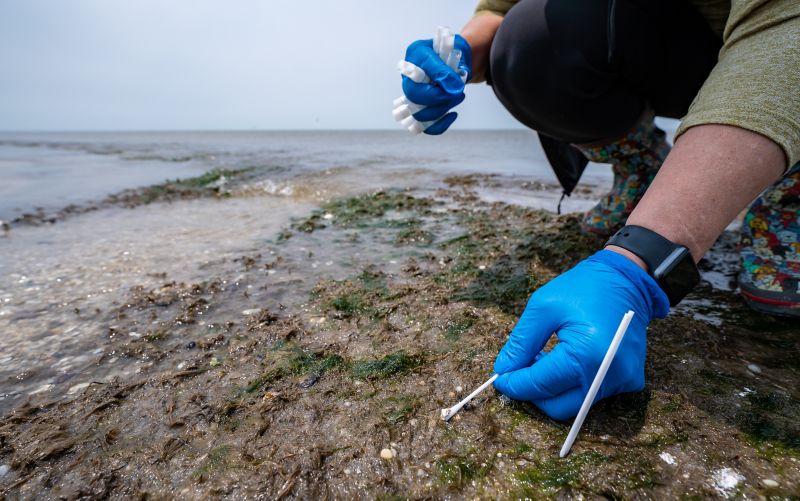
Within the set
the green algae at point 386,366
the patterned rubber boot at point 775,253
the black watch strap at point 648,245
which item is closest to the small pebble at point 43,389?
the green algae at point 386,366

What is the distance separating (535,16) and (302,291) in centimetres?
201

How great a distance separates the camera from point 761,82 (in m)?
1.26

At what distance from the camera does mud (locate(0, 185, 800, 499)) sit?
116cm

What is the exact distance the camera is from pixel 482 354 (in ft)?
5.56

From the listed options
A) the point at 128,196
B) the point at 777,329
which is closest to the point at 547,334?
the point at 777,329

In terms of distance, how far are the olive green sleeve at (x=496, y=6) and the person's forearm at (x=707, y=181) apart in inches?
73.9

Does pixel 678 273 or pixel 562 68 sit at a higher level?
pixel 562 68

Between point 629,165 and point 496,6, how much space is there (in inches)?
55.1

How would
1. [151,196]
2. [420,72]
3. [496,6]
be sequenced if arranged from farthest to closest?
[151,196] < [496,6] < [420,72]

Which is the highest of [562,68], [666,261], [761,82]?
[562,68]

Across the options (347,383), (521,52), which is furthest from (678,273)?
(521,52)

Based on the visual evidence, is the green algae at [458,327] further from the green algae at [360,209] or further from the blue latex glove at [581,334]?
the green algae at [360,209]

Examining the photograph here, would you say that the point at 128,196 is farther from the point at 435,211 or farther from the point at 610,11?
the point at 610,11

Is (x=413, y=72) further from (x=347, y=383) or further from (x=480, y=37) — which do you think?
(x=347, y=383)
